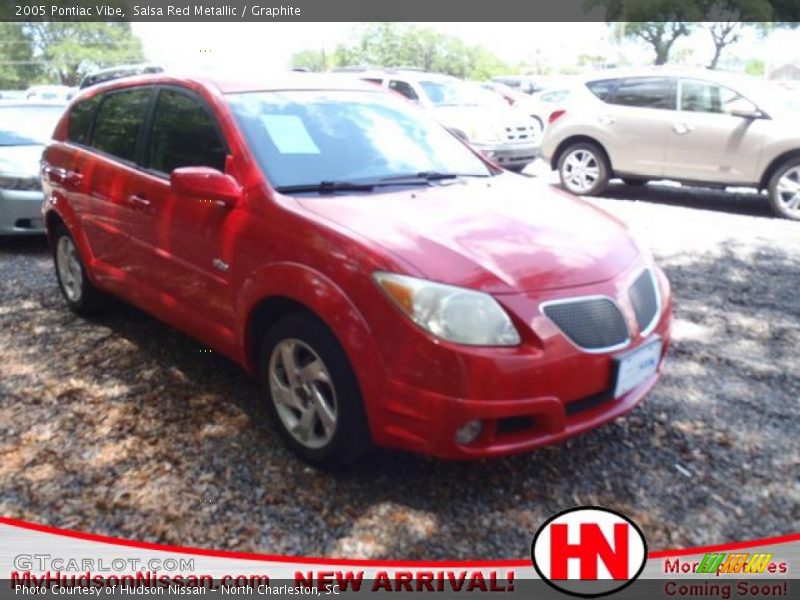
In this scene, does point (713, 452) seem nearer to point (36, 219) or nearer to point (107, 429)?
point (107, 429)

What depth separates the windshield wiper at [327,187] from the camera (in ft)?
10.6

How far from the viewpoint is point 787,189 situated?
8.11 meters

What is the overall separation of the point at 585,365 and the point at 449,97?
372 inches

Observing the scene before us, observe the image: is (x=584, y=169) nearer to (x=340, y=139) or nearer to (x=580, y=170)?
(x=580, y=170)

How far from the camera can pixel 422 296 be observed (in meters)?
2.63

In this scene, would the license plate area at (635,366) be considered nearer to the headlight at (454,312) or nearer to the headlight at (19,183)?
the headlight at (454,312)

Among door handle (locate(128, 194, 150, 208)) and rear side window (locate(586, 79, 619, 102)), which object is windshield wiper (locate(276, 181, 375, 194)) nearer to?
door handle (locate(128, 194, 150, 208))

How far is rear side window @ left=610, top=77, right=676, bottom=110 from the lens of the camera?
9.05m

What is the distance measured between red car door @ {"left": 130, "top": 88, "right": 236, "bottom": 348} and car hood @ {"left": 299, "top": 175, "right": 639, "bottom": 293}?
57cm

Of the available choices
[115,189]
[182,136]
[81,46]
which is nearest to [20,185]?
[115,189]

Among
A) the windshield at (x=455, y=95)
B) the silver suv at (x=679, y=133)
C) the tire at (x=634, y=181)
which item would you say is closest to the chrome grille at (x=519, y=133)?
the windshield at (x=455, y=95)

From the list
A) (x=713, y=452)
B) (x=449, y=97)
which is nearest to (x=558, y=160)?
(x=449, y=97)

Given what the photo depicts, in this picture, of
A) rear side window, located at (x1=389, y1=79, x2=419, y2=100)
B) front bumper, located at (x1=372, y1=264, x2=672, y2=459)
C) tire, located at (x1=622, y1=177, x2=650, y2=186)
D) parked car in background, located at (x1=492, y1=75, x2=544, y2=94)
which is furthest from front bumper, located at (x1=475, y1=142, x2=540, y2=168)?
parked car in background, located at (x1=492, y1=75, x2=544, y2=94)

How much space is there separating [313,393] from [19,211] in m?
5.10
